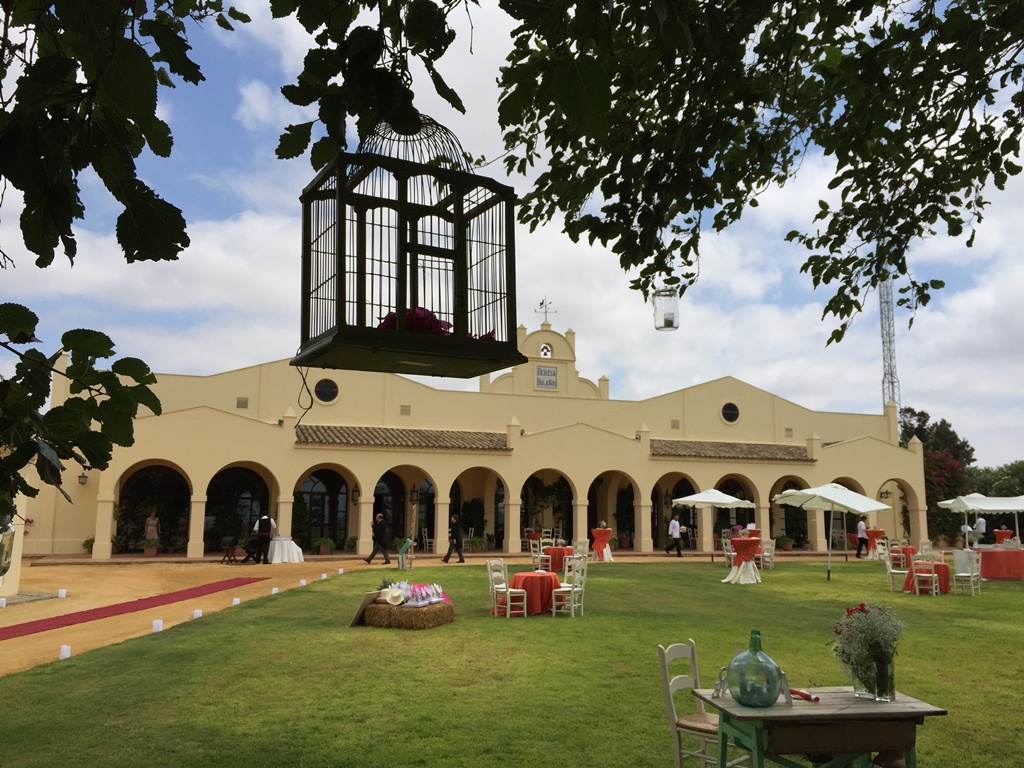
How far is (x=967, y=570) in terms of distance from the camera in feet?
59.3

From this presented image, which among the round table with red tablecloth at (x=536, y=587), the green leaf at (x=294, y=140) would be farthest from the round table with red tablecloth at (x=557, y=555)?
the green leaf at (x=294, y=140)

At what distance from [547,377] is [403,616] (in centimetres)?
2158

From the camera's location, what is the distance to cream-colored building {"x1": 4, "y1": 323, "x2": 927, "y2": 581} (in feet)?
84.8

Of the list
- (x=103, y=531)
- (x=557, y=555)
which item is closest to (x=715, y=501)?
(x=557, y=555)

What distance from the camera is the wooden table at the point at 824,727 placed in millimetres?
4488

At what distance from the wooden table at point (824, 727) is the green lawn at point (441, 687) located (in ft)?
5.73

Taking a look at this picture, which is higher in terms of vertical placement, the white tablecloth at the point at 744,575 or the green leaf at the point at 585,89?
the green leaf at the point at 585,89

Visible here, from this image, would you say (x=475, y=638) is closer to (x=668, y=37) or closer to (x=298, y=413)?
(x=668, y=37)

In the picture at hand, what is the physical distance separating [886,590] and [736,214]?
1448cm

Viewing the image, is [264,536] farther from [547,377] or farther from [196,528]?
[547,377]

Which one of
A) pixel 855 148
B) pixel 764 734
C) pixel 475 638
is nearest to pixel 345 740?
pixel 764 734

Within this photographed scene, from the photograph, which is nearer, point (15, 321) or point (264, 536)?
point (15, 321)

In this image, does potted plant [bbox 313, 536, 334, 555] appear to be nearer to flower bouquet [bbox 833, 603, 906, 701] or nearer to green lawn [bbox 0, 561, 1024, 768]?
green lawn [bbox 0, 561, 1024, 768]

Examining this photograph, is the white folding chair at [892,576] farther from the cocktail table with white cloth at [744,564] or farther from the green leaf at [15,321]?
the green leaf at [15,321]
